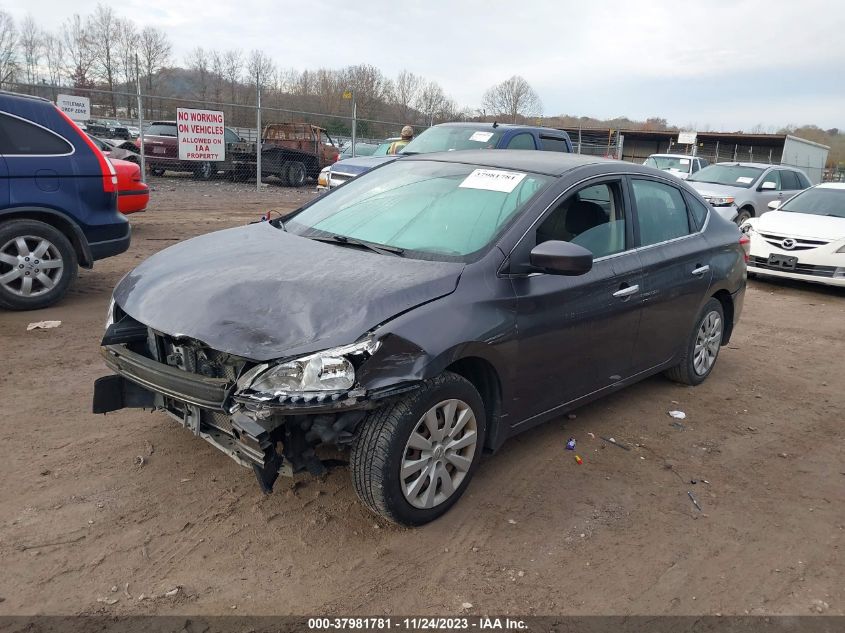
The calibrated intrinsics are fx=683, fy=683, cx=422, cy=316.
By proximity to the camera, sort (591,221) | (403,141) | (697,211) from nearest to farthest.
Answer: (591,221) → (697,211) → (403,141)

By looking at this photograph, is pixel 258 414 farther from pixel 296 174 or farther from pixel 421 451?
pixel 296 174

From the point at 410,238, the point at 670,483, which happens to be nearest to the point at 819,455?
the point at 670,483

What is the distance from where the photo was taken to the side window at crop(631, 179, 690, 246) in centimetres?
454

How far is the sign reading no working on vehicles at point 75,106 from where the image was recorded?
15078 millimetres

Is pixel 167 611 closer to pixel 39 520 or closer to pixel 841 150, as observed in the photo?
pixel 39 520

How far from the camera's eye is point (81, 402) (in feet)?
14.4

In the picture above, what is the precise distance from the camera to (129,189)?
9.09 metres

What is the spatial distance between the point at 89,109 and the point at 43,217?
1090 centimetres

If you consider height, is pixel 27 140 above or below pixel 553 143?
below

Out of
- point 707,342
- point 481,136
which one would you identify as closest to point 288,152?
point 481,136

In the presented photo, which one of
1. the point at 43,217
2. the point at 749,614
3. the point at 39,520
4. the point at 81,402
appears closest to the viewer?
the point at 749,614

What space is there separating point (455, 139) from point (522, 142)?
977 millimetres

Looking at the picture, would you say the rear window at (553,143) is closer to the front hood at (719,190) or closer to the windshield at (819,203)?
the windshield at (819,203)

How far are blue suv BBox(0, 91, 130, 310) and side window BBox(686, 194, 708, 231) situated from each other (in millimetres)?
5266
